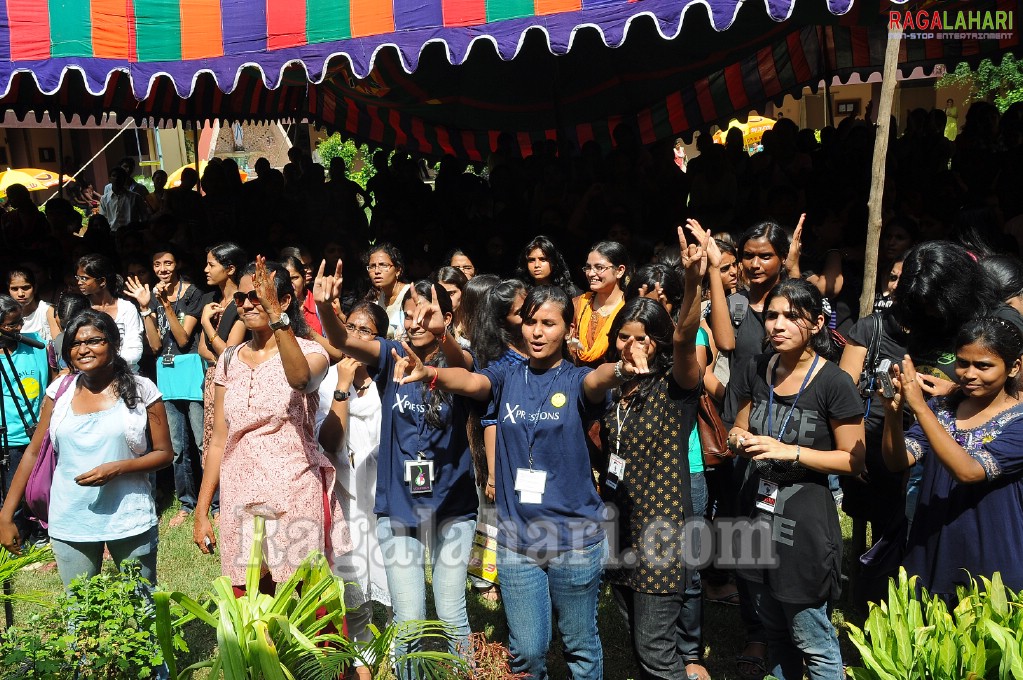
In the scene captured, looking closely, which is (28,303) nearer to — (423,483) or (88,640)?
(423,483)

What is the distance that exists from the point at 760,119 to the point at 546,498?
1630 centimetres

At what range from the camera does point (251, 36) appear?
19.0ft

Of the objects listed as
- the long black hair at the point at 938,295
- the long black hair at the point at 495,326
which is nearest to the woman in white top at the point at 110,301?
the long black hair at the point at 495,326

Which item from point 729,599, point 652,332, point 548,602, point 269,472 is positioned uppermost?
point 652,332

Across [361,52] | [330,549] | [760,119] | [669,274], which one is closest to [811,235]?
[669,274]

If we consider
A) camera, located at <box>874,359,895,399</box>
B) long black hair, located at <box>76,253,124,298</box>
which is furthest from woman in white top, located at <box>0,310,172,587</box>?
camera, located at <box>874,359,895,399</box>

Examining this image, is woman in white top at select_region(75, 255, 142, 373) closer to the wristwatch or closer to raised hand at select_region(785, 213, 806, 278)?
the wristwatch

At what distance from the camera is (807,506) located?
343 cm

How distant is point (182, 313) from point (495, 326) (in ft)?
9.82

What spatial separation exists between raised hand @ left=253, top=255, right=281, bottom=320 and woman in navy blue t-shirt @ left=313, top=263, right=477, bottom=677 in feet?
0.81

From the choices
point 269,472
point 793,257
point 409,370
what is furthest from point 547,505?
point 793,257

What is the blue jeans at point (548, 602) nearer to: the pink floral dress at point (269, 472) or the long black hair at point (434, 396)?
the long black hair at point (434, 396)

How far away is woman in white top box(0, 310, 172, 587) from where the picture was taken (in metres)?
3.94

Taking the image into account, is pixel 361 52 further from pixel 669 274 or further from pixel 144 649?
pixel 144 649
